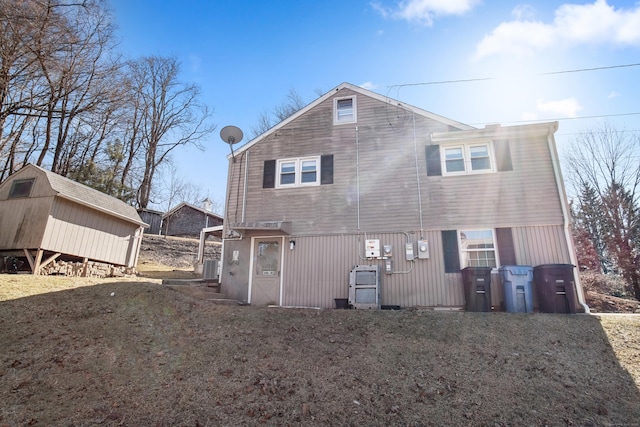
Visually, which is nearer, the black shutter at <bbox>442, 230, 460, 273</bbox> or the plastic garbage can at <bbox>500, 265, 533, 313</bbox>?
the plastic garbage can at <bbox>500, 265, 533, 313</bbox>

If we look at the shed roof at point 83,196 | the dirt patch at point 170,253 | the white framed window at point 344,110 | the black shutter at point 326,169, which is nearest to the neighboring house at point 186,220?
the dirt patch at point 170,253

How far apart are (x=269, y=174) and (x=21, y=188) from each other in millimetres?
9567

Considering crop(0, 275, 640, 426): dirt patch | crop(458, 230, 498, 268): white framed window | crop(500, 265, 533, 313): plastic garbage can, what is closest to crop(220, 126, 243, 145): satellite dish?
crop(0, 275, 640, 426): dirt patch

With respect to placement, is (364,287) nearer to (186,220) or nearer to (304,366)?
(304,366)

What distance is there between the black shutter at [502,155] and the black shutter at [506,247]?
187 cm

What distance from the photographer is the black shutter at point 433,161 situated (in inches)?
403

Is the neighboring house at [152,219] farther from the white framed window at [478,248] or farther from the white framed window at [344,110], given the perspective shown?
the white framed window at [478,248]

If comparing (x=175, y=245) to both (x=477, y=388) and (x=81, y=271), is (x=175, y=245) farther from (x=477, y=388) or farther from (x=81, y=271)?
(x=477, y=388)

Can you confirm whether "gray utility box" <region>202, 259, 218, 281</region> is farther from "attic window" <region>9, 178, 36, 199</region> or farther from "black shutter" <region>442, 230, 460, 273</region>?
"black shutter" <region>442, 230, 460, 273</region>

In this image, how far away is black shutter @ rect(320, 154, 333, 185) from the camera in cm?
1093

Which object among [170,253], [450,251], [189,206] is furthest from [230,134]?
[189,206]

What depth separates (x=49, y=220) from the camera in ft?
39.1

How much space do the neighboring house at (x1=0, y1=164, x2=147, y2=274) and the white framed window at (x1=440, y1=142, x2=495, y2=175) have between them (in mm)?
13410

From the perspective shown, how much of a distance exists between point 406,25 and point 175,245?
17.8 meters
